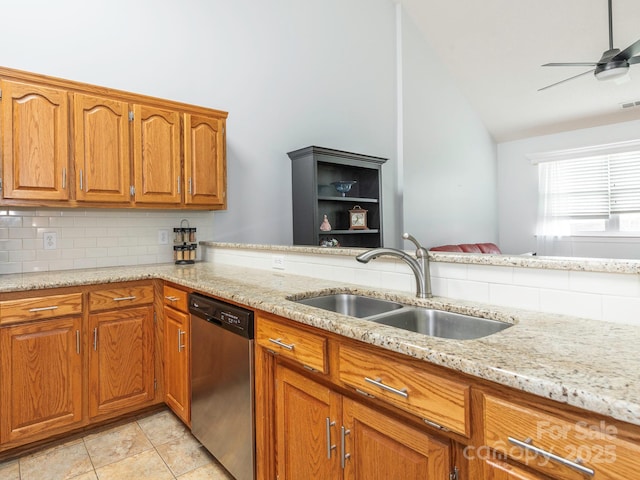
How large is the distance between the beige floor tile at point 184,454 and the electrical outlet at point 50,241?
1499 mm

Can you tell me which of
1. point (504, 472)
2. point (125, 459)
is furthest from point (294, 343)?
point (125, 459)

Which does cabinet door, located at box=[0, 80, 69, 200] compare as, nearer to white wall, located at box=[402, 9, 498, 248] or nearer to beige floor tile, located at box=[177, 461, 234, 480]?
beige floor tile, located at box=[177, 461, 234, 480]

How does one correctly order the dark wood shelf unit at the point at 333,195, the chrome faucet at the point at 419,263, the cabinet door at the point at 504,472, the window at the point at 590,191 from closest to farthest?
1. the cabinet door at the point at 504,472
2. the chrome faucet at the point at 419,263
3. the dark wood shelf unit at the point at 333,195
4. the window at the point at 590,191

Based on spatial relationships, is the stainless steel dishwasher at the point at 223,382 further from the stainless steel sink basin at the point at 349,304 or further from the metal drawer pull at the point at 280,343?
the stainless steel sink basin at the point at 349,304

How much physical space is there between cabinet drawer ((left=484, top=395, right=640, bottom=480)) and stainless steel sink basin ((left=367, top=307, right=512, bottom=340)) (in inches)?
18.8

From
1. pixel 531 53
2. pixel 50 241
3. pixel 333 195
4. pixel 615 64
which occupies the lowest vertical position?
pixel 50 241

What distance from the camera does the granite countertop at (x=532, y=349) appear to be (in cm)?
65

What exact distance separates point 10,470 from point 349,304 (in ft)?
6.15

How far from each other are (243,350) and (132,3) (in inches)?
108

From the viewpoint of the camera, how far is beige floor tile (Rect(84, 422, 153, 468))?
1.94 metres

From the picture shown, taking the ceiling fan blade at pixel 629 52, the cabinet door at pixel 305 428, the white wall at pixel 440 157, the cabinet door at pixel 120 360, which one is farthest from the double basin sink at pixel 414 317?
the white wall at pixel 440 157

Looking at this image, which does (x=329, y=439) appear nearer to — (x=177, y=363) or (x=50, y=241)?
(x=177, y=363)

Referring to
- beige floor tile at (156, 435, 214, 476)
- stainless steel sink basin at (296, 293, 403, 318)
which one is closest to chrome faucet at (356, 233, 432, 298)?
stainless steel sink basin at (296, 293, 403, 318)

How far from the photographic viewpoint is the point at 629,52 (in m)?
3.00
